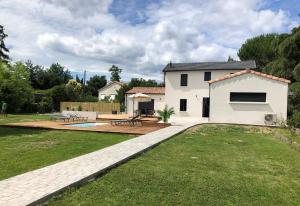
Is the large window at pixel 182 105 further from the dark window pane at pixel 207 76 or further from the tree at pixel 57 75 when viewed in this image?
the tree at pixel 57 75

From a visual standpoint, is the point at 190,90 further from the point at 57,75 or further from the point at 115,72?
the point at 115,72

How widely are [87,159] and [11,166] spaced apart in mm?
1901

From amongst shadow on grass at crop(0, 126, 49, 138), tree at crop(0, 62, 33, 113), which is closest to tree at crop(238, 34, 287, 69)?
tree at crop(0, 62, 33, 113)

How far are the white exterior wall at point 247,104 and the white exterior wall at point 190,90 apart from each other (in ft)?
24.6

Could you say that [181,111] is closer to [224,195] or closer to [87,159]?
[87,159]

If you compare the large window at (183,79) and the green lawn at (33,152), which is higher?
the large window at (183,79)

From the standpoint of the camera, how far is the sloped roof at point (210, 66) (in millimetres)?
32094

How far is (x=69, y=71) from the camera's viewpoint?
3031 inches

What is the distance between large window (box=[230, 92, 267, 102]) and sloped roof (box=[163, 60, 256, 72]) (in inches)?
310

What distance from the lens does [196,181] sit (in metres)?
6.89

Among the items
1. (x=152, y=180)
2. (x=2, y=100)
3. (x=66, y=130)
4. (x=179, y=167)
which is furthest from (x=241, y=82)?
(x=2, y=100)

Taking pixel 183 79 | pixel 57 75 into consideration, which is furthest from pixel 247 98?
pixel 57 75

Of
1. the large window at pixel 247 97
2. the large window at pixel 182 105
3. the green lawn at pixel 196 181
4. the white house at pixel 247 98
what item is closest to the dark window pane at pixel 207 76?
the large window at pixel 182 105

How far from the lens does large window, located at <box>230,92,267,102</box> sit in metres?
24.0
